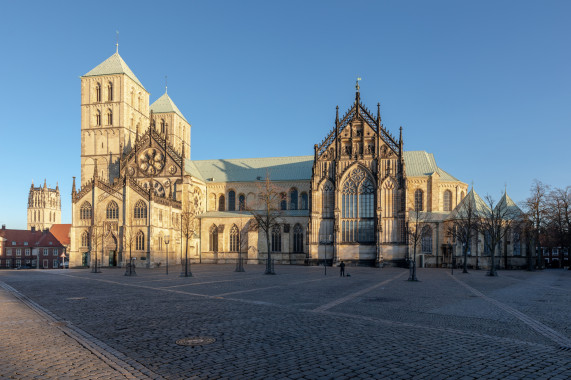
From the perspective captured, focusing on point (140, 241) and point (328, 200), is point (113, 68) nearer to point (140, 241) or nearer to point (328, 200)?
point (140, 241)

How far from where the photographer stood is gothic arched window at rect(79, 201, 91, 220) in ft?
213

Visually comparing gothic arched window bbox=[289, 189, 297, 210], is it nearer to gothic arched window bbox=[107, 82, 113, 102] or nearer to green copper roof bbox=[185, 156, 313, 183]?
green copper roof bbox=[185, 156, 313, 183]

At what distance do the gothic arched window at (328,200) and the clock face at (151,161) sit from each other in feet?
85.8

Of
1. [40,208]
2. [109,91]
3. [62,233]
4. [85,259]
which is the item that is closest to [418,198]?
[85,259]

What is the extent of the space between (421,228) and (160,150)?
41272 millimetres

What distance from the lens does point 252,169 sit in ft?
263

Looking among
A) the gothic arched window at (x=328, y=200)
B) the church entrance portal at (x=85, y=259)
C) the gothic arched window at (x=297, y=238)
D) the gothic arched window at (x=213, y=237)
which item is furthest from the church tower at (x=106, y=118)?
the gothic arched window at (x=328, y=200)

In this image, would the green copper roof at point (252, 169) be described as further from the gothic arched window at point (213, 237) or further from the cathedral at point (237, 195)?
the gothic arched window at point (213, 237)

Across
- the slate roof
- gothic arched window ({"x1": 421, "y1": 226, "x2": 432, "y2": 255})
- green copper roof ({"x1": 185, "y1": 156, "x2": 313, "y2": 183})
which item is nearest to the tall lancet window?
gothic arched window ({"x1": 421, "y1": 226, "x2": 432, "y2": 255})

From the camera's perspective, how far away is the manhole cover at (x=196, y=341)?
39.2ft

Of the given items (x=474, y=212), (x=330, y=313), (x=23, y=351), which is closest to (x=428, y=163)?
(x=474, y=212)

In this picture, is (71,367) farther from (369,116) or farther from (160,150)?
(160,150)

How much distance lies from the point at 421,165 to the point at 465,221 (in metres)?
16.2

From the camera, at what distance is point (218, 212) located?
3007 inches
